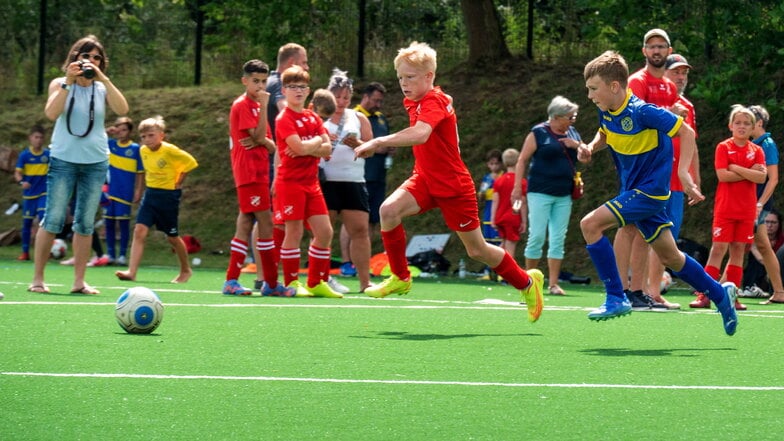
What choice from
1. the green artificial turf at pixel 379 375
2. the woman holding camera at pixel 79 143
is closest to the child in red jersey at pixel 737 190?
the green artificial turf at pixel 379 375

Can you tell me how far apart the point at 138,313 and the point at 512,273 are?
8.40ft

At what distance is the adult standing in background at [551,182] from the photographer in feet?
43.1

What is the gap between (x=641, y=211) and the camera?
8383 mm

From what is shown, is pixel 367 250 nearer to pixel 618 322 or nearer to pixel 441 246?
pixel 618 322

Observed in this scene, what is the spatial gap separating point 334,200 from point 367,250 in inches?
24.4

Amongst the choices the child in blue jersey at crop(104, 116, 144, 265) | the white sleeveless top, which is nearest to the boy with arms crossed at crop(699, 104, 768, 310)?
the white sleeveless top

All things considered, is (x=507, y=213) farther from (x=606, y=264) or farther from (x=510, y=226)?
(x=606, y=264)

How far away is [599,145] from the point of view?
912cm

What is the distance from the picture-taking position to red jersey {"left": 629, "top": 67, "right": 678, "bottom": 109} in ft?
35.1

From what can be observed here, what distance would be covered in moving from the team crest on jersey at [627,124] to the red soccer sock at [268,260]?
4.04 meters

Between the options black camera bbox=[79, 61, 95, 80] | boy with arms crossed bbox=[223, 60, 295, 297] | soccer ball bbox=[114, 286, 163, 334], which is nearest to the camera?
soccer ball bbox=[114, 286, 163, 334]

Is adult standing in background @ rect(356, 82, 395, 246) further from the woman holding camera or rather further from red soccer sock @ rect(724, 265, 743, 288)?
the woman holding camera

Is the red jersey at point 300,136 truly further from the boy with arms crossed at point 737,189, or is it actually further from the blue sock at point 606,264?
the boy with arms crossed at point 737,189

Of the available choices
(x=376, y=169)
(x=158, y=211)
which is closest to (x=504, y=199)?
(x=376, y=169)
